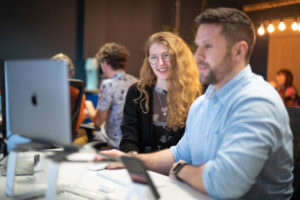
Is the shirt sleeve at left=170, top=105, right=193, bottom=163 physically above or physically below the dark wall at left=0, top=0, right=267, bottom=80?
below

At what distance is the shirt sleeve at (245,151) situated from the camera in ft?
3.55

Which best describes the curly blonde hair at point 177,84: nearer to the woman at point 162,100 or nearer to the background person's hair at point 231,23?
the woman at point 162,100

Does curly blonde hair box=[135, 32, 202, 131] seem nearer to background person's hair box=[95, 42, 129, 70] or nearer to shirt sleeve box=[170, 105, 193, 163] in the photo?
shirt sleeve box=[170, 105, 193, 163]

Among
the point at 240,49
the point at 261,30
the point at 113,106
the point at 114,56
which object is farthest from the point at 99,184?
the point at 261,30

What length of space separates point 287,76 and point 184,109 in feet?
16.4

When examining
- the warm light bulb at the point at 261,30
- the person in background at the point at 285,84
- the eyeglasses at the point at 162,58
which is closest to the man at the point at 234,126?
the eyeglasses at the point at 162,58

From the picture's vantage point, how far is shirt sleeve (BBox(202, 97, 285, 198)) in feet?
3.55

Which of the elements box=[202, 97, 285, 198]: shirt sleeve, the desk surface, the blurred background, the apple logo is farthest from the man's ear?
the blurred background

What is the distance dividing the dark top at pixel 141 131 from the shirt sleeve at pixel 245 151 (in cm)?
93

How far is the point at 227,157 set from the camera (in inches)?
43.3

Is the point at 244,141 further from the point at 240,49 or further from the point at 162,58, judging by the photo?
the point at 162,58

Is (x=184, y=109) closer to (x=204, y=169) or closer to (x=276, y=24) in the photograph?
(x=204, y=169)

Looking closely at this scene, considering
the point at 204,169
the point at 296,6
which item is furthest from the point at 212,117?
the point at 296,6

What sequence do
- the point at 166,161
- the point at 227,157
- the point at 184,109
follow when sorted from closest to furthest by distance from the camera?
the point at 227,157 < the point at 166,161 < the point at 184,109
